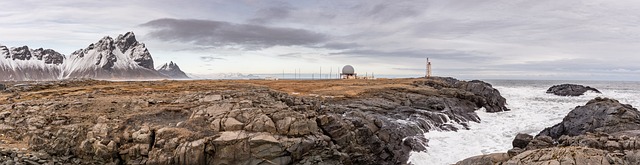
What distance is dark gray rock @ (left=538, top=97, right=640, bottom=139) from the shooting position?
2427cm

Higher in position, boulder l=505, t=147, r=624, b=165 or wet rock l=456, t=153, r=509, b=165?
boulder l=505, t=147, r=624, b=165

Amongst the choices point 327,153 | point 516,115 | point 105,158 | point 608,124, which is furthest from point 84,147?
point 516,115

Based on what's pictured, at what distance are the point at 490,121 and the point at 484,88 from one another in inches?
826

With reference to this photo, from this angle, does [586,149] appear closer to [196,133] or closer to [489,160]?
[489,160]

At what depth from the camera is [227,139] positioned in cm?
1780

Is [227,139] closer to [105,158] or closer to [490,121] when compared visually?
[105,158]

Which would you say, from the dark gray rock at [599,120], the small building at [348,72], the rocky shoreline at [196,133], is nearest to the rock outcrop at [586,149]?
the dark gray rock at [599,120]

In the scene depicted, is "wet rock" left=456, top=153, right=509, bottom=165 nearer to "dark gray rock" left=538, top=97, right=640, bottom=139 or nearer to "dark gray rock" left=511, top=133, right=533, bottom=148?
"dark gray rock" left=511, top=133, right=533, bottom=148

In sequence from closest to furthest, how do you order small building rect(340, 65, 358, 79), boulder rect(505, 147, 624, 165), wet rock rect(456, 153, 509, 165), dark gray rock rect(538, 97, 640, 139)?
boulder rect(505, 147, 624, 165)
wet rock rect(456, 153, 509, 165)
dark gray rock rect(538, 97, 640, 139)
small building rect(340, 65, 358, 79)

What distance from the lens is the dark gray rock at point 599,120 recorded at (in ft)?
79.6

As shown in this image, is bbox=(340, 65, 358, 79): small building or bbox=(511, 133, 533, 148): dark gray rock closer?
bbox=(511, 133, 533, 148): dark gray rock

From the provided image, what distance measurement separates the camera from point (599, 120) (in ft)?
84.8

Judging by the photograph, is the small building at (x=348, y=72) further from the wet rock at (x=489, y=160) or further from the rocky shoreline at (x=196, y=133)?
the wet rock at (x=489, y=160)

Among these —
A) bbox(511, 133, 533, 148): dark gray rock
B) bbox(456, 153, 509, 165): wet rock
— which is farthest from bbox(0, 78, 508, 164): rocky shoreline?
bbox(456, 153, 509, 165): wet rock
